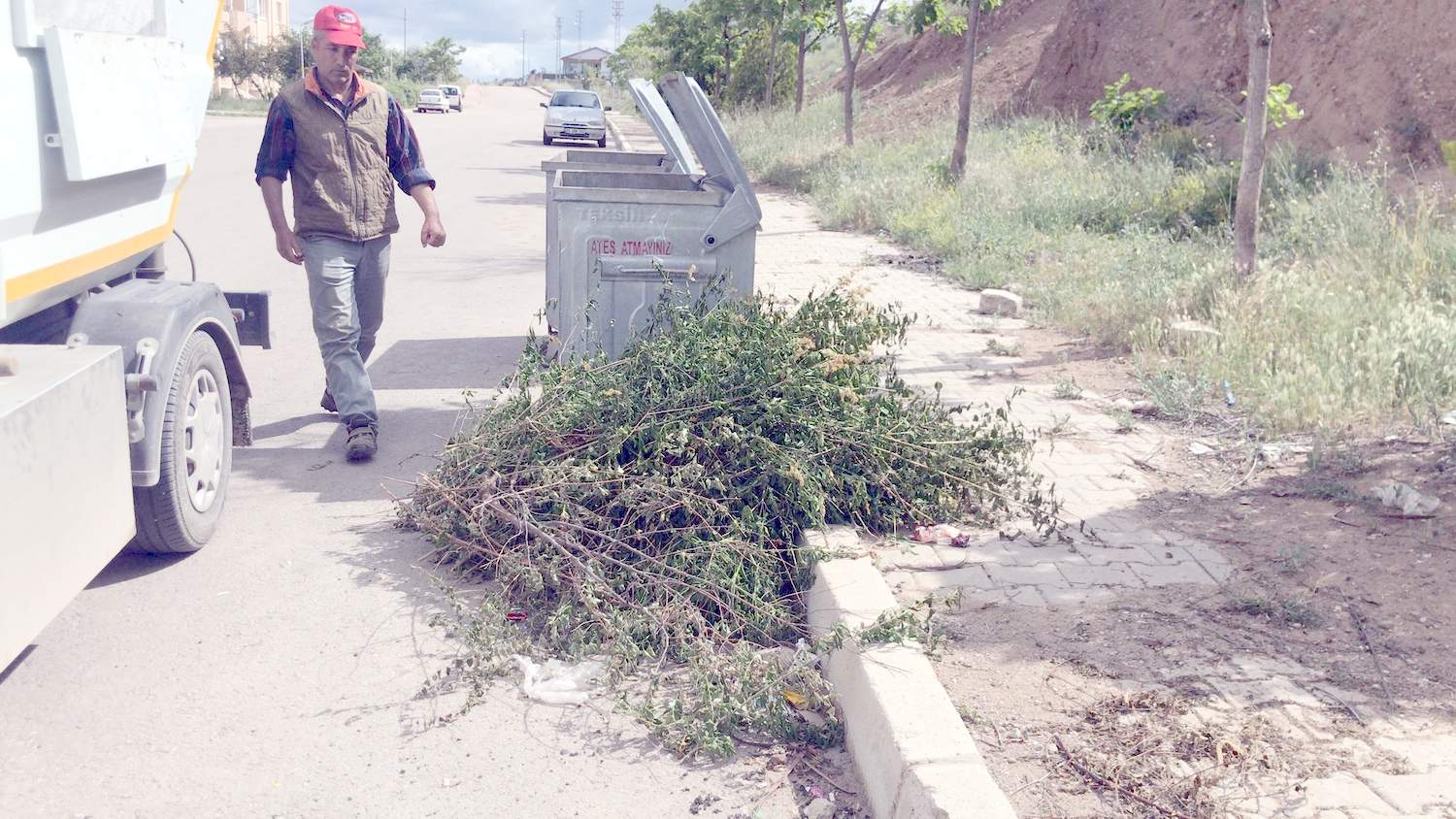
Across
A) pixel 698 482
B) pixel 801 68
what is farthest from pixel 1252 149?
pixel 801 68

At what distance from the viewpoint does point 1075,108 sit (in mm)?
21344

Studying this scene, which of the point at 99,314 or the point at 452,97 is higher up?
the point at 452,97

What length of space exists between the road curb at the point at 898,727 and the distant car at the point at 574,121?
1270 inches

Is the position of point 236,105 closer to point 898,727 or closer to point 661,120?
point 661,120

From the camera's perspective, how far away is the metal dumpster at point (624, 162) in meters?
6.54

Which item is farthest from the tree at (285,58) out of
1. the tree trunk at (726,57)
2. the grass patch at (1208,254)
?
the grass patch at (1208,254)

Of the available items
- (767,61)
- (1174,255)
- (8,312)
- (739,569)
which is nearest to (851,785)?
(739,569)

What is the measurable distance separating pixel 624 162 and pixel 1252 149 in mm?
4344

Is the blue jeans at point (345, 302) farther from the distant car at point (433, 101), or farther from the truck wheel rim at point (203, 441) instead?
the distant car at point (433, 101)

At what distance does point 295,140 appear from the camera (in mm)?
5711

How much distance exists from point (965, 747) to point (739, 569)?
125 cm

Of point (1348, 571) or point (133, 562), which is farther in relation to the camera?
point (133, 562)

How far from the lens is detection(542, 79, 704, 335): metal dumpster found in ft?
21.4

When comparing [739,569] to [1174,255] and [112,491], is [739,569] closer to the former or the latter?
[112,491]
